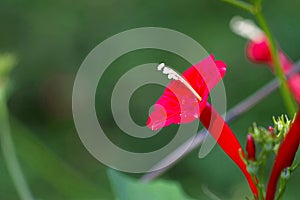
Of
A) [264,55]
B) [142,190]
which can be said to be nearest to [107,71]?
[264,55]

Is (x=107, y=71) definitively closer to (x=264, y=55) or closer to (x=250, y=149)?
(x=264, y=55)

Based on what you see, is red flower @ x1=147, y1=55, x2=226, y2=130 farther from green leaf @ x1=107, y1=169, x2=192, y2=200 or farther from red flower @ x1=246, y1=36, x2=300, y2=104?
red flower @ x1=246, y1=36, x2=300, y2=104

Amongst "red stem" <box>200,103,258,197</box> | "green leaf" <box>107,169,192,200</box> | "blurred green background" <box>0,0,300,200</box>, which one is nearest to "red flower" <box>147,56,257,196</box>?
"red stem" <box>200,103,258,197</box>

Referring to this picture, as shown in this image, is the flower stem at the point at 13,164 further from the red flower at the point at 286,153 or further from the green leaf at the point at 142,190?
the red flower at the point at 286,153

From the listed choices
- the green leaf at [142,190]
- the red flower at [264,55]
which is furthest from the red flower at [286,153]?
the red flower at [264,55]

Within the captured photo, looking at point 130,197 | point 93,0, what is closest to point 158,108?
point 130,197

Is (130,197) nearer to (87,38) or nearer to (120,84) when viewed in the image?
(120,84)
